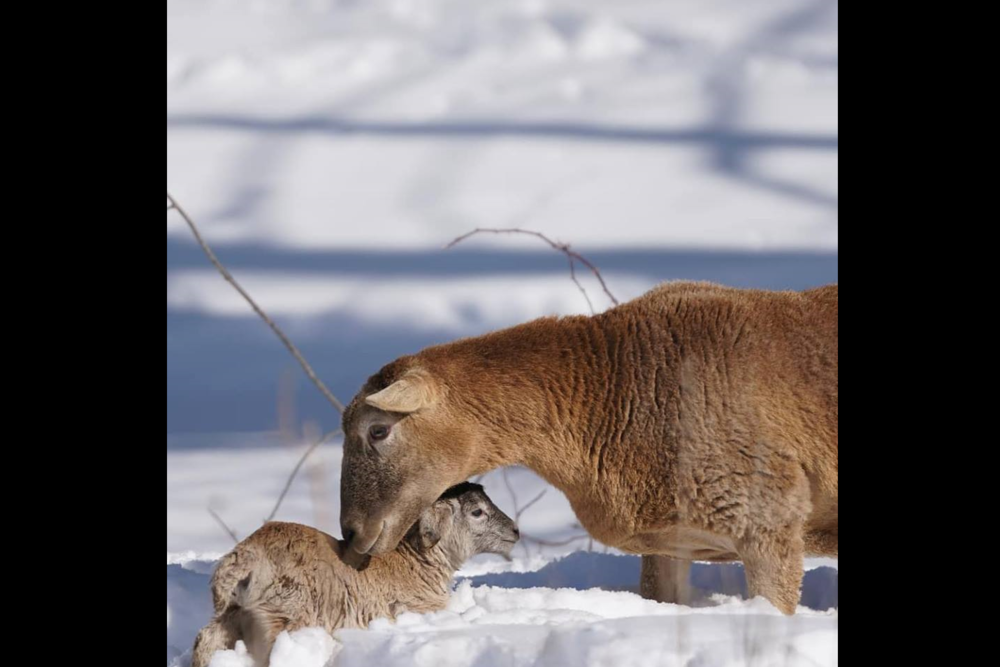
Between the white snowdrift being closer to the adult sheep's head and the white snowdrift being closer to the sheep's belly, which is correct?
the sheep's belly

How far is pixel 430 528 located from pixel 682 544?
4.28 feet

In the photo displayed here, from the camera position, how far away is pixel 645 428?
6.09m

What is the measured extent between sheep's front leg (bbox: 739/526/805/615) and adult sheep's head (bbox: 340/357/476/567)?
1486 mm

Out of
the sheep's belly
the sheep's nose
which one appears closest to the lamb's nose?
the sheep's nose

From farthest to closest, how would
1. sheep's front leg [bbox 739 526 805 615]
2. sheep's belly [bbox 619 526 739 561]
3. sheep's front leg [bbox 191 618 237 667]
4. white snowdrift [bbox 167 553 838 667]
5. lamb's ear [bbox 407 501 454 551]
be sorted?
lamb's ear [bbox 407 501 454 551] < sheep's belly [bbox 619 526 739 561] < sheep's front leg [bbox 739 526 805 615] < sheep's front leg [bbox 191 618 237 667] < white snowdrift [bbox 167 553 838 667]

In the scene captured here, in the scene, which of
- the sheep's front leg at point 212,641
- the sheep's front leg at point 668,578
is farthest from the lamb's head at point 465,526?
the sheep's front leg at point 212,641

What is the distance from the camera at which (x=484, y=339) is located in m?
6.33

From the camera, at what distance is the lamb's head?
6.36 metres

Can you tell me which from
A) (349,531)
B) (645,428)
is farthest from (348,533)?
(645,428)

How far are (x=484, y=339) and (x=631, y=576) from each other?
2.42m

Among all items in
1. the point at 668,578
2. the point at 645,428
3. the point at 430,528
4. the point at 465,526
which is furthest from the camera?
the point at 668,578

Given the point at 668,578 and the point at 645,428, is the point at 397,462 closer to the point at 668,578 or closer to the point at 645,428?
the point at 645,428

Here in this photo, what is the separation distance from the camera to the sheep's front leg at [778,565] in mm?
5859
